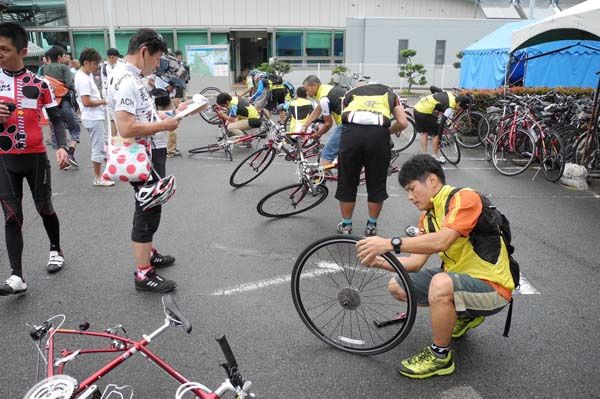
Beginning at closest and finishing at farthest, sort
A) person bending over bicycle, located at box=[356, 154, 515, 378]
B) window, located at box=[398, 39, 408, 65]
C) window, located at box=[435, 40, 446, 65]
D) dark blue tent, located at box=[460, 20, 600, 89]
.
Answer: person bending over bicycle, located at box=[356, 154, 515, 378] < dark blue tent, located at box=[460, 20, 600, 89] < window, located at box=[398, 39, 408, 65] < window, located at box=[435, 40, 446, 65]

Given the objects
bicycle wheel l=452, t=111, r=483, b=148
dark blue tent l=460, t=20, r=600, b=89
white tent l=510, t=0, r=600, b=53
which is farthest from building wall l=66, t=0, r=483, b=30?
white tent l=510, t=0, r=600, b=53

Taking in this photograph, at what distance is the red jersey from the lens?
3.35 meters

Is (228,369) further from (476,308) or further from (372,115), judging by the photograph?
(372,115)

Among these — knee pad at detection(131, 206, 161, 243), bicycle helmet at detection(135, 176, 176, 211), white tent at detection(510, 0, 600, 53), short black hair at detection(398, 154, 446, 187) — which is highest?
white tent at detection(510, 0, 600, 53)

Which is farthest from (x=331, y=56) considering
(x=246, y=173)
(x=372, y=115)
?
(x=372, y=115)

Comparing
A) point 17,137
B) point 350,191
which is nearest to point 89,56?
point 17,137

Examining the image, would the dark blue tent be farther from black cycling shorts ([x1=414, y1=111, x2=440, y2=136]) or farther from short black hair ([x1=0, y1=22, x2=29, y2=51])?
short black hair ([x1=0, y1=22, x2=29, y2=51])

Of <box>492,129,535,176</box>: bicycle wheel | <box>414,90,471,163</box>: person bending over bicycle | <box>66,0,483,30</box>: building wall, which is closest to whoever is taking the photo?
<box>492,129,535,176</box>: bicycle wheel

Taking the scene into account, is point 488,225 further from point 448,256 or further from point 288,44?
point 288,44

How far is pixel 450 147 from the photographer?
8.44 meters

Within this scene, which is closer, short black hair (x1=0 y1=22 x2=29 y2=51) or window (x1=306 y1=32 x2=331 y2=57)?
short black hair (x1=0 y1=22 x2=29 y2=51)

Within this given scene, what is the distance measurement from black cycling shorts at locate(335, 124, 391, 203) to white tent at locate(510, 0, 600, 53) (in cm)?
377

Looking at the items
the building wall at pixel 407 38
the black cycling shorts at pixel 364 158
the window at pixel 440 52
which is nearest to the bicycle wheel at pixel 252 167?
the black cycling shorts at pixel 364 158

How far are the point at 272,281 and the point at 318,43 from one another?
27241 millimetres
